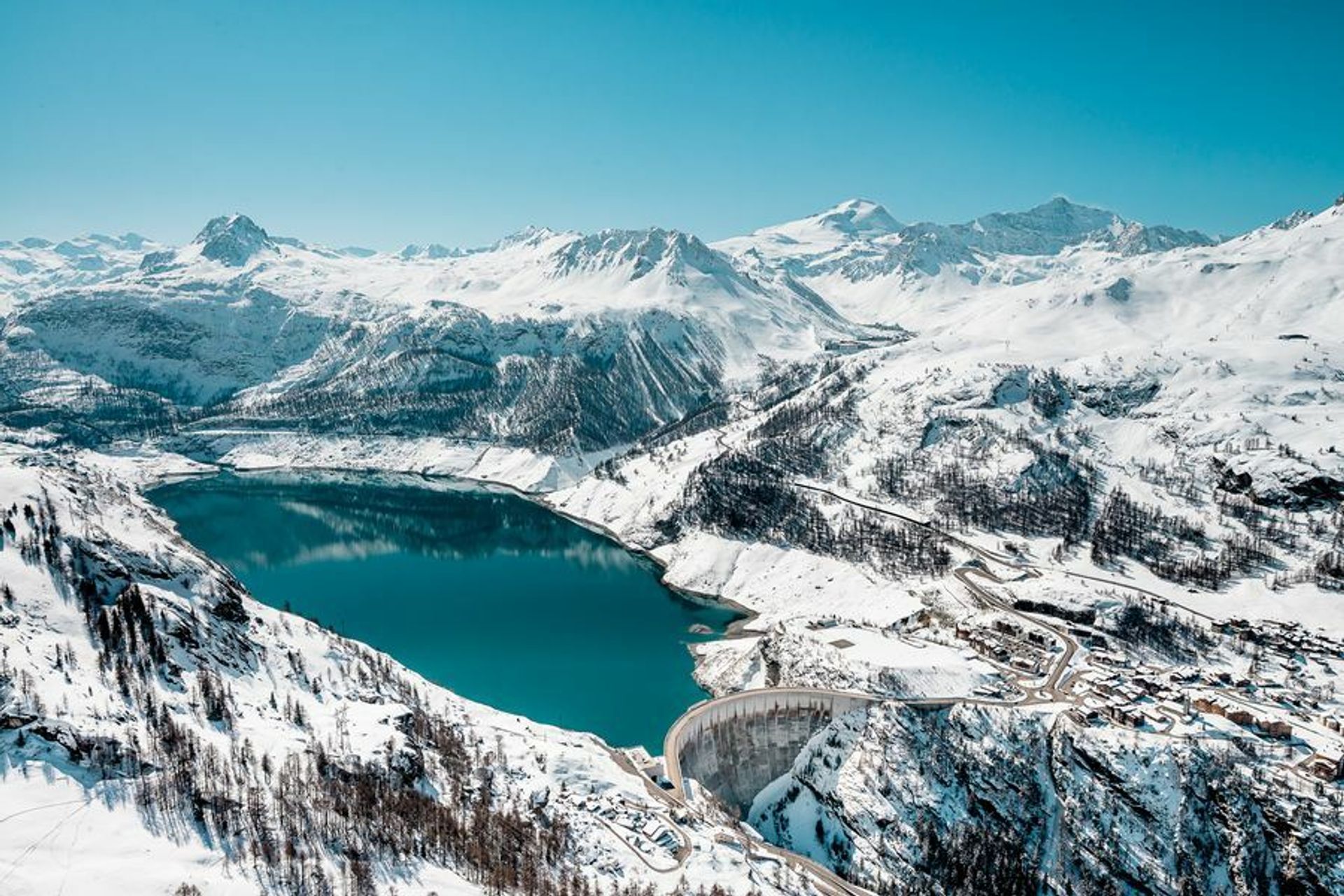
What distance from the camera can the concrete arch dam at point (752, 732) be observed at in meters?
98.7

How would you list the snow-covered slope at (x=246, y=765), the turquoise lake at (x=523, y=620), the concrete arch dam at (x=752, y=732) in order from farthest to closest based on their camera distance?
the turquoise lake at (x=523, y=620)
the concrete arch dam at (x=752, y=732)
the snow-covered slope at (x=246, y=765)

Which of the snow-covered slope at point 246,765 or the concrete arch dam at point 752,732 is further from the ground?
the snow-covered slope at point 246,765

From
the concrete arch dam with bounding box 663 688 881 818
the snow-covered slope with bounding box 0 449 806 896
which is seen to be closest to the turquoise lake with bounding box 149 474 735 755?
Result: the concrete arch dam with bounding box 663 688 881 818

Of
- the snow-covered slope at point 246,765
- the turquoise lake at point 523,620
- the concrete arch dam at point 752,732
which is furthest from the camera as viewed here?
the turquoise lake at point 523,620

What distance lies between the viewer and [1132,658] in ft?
370

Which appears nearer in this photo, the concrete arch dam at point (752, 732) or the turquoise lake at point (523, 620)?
the concrete arch dam at point (752, 732)

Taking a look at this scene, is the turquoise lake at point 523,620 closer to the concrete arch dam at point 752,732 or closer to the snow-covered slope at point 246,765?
the concrete arch dam at point 752,732

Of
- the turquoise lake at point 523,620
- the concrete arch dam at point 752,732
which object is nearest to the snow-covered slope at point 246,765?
the concrete arch dam at point 752,732

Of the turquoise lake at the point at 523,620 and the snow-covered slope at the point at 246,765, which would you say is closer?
the snow-covered slope at the point at 246,765

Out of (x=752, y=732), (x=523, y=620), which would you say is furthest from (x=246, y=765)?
(x=523, y=620)

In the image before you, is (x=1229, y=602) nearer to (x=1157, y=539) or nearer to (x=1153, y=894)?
(x=1157, y=539)

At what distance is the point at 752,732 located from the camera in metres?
102

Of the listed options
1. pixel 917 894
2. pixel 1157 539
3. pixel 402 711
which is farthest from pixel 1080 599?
pixel 402 711

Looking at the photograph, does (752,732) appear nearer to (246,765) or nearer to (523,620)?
(246,765)
